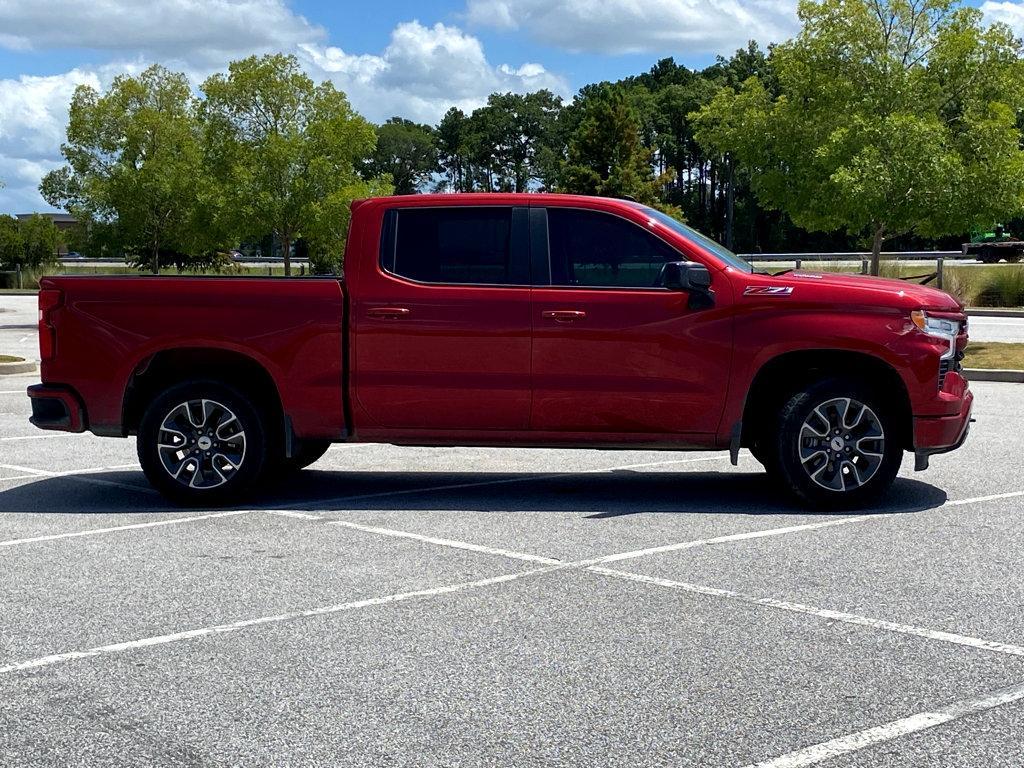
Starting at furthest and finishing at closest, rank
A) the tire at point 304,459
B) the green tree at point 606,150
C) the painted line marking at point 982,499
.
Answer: the green tree at point 606,150 < the tire at point 304,459 < the painted line marking at point 982,499

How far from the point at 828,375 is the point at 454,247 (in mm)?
2544

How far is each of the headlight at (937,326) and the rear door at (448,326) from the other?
2425 mm

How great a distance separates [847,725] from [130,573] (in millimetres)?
3882

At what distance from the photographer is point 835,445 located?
8586 millimetres

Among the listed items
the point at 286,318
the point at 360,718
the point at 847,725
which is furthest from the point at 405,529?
the point at 847,725

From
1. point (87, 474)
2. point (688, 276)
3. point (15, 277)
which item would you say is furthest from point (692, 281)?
point (15, 277)

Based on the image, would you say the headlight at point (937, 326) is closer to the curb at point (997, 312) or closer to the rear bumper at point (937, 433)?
the rear bumper at point (937, 433)

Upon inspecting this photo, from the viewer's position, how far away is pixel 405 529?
812cm

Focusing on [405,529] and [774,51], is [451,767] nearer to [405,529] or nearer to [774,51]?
[405,529]

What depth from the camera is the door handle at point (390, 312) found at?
868 cm

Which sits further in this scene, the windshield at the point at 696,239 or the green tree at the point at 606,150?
the green tree at the point at 606,150

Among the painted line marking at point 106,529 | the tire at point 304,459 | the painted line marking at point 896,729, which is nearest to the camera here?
the painted line marking at point 896,729

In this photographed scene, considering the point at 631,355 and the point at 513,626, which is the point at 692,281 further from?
the point at 513,626

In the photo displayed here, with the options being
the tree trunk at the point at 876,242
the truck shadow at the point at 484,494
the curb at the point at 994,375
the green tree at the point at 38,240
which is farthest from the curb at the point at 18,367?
the green tree at the point at 38,240
